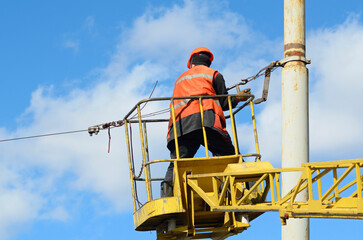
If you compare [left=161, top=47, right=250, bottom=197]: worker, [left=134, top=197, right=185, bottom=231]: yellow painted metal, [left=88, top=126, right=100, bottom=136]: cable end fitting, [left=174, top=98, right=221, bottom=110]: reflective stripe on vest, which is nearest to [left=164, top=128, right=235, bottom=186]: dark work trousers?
[left=161, top=47, right=250, bottom=197]: worker

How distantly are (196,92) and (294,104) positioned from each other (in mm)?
1662

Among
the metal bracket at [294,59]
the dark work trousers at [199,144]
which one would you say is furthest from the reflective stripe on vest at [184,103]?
the metal bracket at [294,59]

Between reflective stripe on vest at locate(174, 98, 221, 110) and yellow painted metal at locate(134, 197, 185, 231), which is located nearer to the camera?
yellow painted metal at locate(134, 197, 185, 231)

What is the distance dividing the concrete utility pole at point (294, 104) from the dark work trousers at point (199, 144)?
968 millimetres

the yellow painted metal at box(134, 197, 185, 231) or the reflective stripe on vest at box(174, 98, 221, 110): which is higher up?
the reflective stripe on vest at box(174, 98, 221, 110)

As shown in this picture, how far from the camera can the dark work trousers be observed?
516 inches

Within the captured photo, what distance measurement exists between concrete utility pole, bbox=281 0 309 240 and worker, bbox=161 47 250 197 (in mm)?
780

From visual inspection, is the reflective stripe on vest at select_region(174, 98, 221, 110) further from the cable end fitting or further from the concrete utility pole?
the cable end fitting

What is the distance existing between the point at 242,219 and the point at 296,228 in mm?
868

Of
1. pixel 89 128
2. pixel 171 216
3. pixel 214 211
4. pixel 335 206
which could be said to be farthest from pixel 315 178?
pixel 89 128

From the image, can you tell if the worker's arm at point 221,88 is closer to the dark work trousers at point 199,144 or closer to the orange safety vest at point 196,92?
the orange safety vest at point 196,92

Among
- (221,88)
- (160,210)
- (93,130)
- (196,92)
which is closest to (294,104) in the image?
(221,88)

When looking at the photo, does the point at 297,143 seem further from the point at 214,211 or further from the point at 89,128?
the point at 89,128

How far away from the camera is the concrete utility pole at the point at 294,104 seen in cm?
1302
